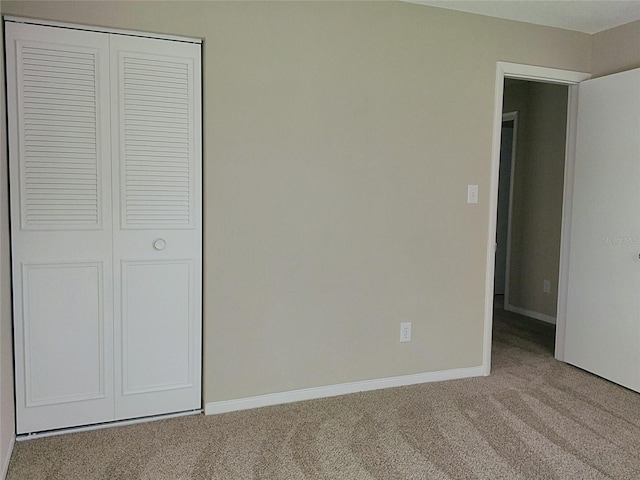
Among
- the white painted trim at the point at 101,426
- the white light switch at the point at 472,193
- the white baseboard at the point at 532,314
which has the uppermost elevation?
the white light switch at the point at 472,193

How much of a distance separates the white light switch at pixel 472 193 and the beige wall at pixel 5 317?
8.08ft

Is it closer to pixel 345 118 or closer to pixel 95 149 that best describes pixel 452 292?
pixel 345 118

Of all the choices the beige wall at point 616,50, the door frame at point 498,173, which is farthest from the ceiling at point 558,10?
the door frame at point 498,173

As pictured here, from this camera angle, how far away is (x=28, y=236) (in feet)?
7.50

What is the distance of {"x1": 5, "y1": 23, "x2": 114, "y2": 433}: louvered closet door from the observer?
7.41 feet

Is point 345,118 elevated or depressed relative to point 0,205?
elevated

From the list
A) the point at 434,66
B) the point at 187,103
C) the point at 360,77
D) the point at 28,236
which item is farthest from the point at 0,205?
the point at 434,66

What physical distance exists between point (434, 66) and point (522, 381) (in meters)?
2.00

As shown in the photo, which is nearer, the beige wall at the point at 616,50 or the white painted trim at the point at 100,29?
the white painted trim at the point at 100,29

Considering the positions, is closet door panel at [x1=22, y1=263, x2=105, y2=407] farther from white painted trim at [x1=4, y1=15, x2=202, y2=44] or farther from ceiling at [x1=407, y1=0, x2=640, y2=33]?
ceiling at [x1=407, y1=0, x2=640, y2=33]

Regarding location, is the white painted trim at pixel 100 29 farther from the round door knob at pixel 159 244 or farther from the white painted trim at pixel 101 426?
the white painted trim at pixel 101 426

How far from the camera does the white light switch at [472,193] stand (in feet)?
10.2

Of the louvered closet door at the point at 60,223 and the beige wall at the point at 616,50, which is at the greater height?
the beige wall at the point at 616,50

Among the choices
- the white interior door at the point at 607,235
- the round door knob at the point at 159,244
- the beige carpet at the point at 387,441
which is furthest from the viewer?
the white interior door at the point at 607,235
